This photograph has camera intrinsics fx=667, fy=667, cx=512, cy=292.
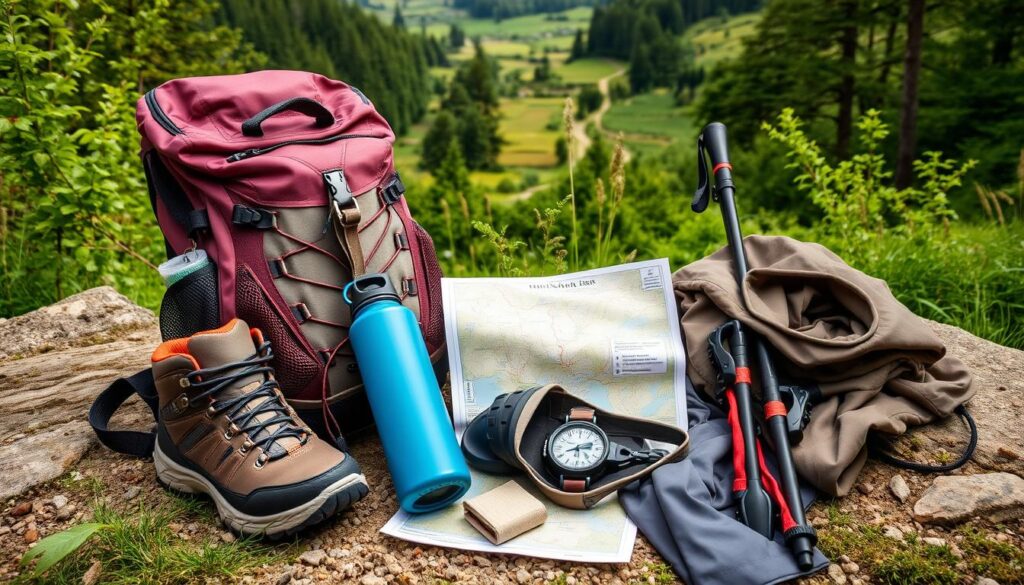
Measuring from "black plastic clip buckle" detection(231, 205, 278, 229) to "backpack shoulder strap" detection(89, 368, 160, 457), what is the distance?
68 centimetres

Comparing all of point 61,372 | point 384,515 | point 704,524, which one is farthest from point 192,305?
point 704,524

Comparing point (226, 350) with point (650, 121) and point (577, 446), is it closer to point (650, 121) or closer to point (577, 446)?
point (577, 446)

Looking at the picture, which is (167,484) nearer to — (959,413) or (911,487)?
(911,487)

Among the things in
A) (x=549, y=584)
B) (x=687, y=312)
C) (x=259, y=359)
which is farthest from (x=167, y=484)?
(x=687, y=312)

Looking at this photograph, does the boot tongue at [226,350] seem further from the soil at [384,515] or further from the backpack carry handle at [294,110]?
the backpack carry handle at [294,110]

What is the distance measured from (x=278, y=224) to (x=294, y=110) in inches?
21.9

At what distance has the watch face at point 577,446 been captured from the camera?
7.58ft

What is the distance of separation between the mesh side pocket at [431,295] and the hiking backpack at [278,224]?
12 millimetres

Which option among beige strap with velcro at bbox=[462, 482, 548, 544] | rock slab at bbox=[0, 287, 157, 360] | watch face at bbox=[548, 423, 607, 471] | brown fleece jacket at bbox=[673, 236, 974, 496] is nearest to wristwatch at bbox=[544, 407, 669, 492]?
watch face at bbox=[548, 423, 607, 471]

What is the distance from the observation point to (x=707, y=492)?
7.27 feet

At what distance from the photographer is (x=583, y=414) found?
97.3 inches

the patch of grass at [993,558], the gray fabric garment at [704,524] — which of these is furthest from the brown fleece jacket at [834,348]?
the patch of grass at [993,558]

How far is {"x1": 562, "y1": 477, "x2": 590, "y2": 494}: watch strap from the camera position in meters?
2.25

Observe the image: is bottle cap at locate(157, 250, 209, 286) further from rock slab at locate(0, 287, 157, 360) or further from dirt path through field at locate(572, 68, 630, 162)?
dirt path through field at locate(572, 68, 630, 162)
